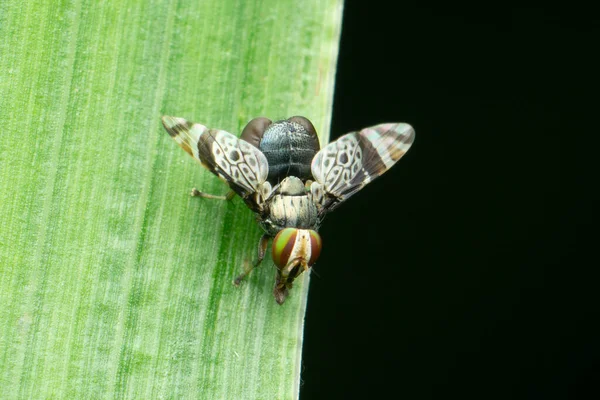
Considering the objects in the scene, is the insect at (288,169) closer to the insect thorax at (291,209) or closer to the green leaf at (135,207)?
the insect thorax at (291,209)

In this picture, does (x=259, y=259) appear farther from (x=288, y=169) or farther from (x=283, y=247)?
(x=288, y=169)

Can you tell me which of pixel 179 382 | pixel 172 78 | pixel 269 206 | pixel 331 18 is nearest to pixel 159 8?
pixel 172 78

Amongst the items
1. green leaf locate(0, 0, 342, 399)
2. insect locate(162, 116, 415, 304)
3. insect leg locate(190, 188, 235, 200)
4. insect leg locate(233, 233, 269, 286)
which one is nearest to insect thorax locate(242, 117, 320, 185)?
insect locate(162, 116, 415, 304)

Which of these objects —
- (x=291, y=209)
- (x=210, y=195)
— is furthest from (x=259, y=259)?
(x=210, y=195)

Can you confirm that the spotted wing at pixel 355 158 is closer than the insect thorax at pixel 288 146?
No

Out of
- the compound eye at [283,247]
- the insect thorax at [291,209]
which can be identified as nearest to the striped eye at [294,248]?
the compound eye at [283,247]

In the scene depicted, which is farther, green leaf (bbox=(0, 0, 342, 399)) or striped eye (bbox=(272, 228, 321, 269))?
striped eye (bbox=(272, 228, 321, 269))

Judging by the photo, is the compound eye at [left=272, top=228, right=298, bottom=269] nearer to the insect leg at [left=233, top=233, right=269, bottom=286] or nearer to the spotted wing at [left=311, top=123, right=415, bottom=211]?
the insect leg at [left=233, top=233, right=269, bottom=286]
